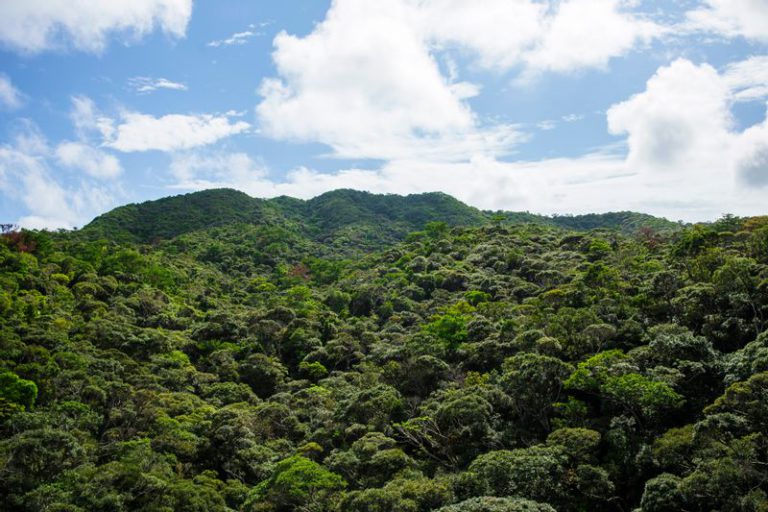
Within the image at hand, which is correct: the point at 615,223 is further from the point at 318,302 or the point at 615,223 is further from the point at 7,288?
the point at 7,288

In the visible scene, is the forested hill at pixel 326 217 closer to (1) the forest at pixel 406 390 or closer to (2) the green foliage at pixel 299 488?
(1) the forest at pixel 406 390

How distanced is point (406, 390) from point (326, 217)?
402ft

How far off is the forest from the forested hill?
59.9m

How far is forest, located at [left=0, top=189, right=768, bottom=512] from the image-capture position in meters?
19.9

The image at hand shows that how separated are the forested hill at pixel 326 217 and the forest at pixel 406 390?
197 ft

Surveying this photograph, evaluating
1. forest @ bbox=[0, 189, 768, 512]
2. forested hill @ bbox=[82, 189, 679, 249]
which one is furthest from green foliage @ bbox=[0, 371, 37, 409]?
forested hill @ bbox=[82, 189, 679, 249]

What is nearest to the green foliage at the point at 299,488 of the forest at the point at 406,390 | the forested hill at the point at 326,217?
the forest at the point at 406,390

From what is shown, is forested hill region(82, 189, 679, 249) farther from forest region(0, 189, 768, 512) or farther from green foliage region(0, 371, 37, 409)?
green foliage region(0, 371, 37, 409)

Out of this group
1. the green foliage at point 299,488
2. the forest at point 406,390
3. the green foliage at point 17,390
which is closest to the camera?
the forest at point 406,390

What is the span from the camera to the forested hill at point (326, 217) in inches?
4628

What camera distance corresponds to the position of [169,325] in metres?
49.8

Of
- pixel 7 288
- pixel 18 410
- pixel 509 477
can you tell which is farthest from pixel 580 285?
pixel 7 288

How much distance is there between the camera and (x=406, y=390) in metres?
33.9

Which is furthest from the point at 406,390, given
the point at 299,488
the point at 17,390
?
the point at 17,390
